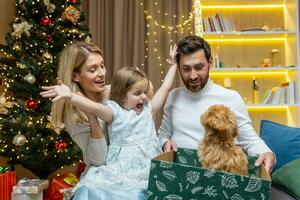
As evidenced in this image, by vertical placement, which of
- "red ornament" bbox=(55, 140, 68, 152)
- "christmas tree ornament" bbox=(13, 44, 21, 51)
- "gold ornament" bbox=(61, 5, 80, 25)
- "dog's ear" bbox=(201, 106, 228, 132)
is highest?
"gold ornament" bbox=(61, 5, 80, 25)

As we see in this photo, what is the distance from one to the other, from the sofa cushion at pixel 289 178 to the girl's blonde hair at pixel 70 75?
1.00m

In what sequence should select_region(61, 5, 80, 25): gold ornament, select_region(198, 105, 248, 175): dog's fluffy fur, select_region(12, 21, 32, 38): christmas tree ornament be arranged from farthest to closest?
select_region(61, 5, 80, 25): gold ornament
select_region(12, 21, 32, 38): christmas tree ornament
select_region(198, 105, 248, 175): dog's fluffy fur

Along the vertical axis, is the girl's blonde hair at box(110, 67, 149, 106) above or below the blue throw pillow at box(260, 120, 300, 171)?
above

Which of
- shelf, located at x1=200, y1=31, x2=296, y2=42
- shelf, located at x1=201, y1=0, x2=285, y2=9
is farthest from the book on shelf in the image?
shelf, located at x1=201, y1=0, x2=285, y2=9

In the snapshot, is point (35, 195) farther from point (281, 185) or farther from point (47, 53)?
point (281, 185)

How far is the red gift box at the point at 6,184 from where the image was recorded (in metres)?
3.25

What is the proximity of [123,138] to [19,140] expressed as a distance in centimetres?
198

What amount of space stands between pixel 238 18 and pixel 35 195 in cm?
300

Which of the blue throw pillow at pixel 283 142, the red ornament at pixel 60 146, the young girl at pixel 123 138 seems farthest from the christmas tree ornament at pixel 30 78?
the blue throw pillow at pixel 283 142

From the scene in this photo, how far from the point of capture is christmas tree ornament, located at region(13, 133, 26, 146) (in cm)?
329

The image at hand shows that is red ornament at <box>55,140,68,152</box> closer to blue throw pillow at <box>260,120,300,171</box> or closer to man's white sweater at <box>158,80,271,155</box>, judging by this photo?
man's white sweater at <box>158,80,271,155</box>

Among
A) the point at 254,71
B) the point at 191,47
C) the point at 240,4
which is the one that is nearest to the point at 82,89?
the point at 191,47

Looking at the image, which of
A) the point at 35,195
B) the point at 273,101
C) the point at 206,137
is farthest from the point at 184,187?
the point at 273,101

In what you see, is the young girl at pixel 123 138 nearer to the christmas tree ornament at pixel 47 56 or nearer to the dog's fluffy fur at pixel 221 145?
the dog's fluffy fur at pixel 221 145
